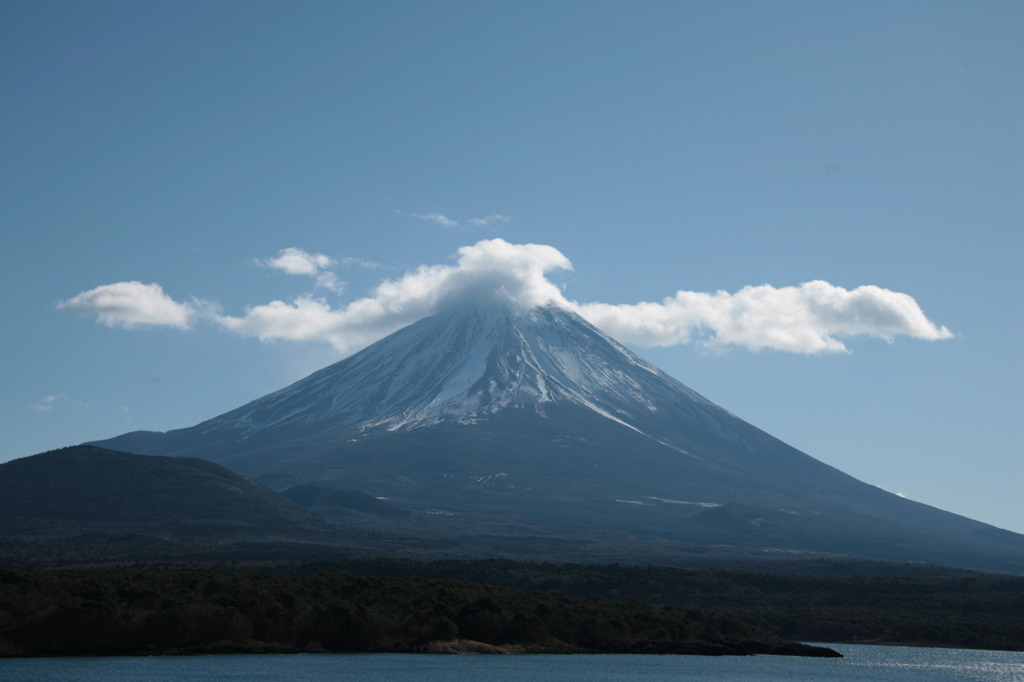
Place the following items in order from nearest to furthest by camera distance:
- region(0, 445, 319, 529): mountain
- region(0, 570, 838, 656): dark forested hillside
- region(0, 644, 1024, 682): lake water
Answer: region(0, 644, 1024, 682): lake water
region(0, 570, 838, 656): dark forested hillside
region(0, 445, 319, 529): mountain

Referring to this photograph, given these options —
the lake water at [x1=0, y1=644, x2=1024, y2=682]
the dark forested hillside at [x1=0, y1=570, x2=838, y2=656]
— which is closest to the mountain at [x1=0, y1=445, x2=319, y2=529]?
the dark forested hillside at [x1=0, y1=570, x2=838, y2=656]

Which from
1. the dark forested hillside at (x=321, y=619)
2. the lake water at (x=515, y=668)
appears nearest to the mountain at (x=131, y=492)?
the dark forested hillside at (x=321, y=619)

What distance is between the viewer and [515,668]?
57.8m

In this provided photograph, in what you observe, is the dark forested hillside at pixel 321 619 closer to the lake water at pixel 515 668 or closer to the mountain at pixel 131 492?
the lake water at pixel 515 668

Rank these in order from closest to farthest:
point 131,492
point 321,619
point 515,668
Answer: point 515,668 → point 321,619 → point 131,492

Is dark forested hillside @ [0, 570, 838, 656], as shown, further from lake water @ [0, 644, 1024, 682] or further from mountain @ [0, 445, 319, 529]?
mountain @ [0, 445, 319, 529]

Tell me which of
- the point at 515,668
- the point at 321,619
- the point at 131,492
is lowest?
the point at 515,668

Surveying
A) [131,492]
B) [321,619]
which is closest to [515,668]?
[321,619]

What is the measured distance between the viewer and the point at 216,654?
58938mm

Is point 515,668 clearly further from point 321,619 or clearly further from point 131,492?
point 131,492

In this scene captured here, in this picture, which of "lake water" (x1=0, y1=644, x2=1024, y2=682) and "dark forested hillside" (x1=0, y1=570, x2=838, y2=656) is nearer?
"lake water" (x1=0, y1=644, x2=1024, y2=682)

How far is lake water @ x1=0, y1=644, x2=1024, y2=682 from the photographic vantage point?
50594 mm

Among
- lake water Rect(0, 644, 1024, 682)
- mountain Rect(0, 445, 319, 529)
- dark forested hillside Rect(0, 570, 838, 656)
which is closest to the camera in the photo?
lake water Rect(0, 644, 1024, 682)

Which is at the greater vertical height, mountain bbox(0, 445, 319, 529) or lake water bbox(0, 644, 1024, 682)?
mountain bbox(0, 445, 319, 529)
